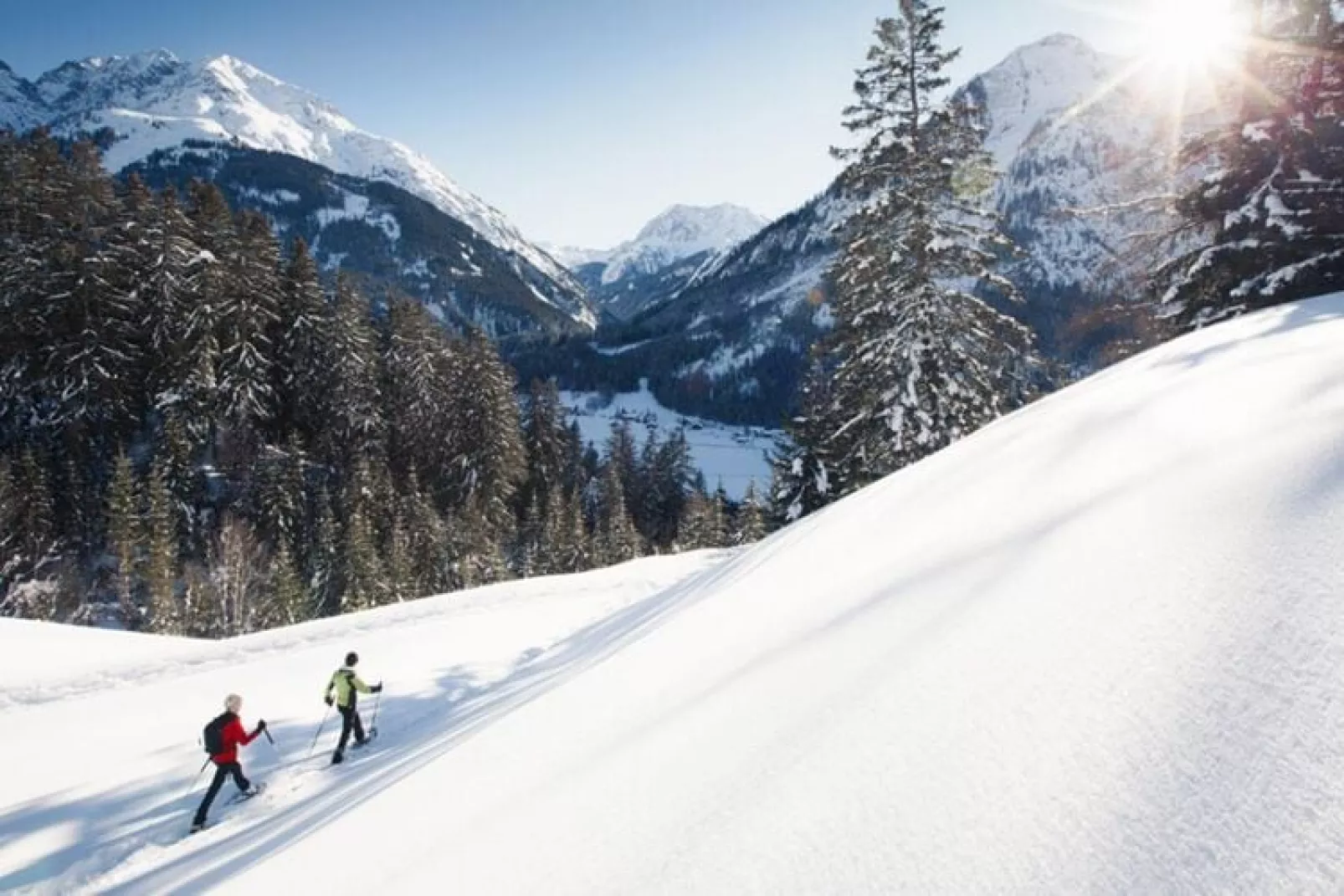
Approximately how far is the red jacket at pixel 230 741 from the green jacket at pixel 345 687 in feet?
3.89

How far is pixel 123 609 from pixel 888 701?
41976mm

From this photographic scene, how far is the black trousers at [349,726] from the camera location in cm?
1009

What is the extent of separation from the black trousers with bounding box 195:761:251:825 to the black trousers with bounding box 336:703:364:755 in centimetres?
120

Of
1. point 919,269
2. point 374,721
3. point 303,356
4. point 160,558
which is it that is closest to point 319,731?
point 374,721

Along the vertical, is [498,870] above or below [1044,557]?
below

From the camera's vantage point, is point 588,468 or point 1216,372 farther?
point 588,468

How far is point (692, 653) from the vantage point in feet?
19.2

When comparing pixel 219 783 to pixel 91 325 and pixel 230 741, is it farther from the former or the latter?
pixel 91 325

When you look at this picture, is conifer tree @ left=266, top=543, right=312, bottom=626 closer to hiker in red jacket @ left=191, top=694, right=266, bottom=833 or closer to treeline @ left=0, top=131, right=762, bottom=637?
treeline @ left=0, top=131, right=762, bottom=637

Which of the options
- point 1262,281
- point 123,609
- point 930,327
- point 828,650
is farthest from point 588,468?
point 828,650

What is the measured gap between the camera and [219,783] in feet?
28.5

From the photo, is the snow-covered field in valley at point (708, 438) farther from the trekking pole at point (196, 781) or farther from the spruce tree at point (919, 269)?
the trekking pole at point (196, 781)

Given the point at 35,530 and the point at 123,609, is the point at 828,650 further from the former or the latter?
the point at 35,530

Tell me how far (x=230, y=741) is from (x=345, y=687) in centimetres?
153
